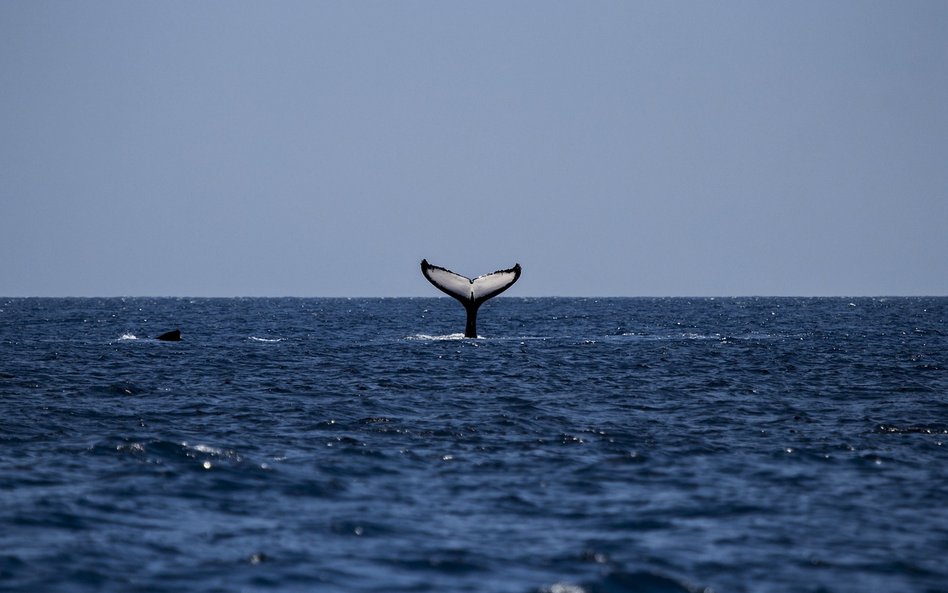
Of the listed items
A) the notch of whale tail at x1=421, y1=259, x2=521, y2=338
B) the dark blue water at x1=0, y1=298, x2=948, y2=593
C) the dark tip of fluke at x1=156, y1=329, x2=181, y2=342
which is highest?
the notch of whale tail at x1=421, y1=259, x2=521, y2=338

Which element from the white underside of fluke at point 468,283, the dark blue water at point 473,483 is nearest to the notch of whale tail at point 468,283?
the white underside of fluke at point 468,283

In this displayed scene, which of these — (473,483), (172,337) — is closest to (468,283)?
(172,337)

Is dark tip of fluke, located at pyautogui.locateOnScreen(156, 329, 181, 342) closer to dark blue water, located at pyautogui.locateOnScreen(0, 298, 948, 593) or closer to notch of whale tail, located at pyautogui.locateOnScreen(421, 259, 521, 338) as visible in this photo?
notch of whale tail, located at pyautogui.locateOnScreen(421, 259, 521, 338)

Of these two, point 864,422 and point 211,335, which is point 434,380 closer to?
point 864,422

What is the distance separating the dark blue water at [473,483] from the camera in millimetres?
9383

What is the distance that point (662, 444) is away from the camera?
16.1 m

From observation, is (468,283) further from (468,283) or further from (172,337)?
(172,337)

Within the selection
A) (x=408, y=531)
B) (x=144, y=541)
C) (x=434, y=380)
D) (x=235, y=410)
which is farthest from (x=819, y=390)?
(x=144, y=541)

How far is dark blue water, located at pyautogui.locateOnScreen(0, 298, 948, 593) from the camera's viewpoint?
9.38 meters

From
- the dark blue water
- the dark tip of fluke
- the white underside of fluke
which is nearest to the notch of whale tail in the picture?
the white underside of fluke

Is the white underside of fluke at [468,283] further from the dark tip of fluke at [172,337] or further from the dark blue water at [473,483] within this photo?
the dark tip of fluke at [172,337]

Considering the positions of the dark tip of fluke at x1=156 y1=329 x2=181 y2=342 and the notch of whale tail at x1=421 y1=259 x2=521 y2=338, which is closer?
the notch of whale tail at x1=421 y1=259 x2=521 y2=338

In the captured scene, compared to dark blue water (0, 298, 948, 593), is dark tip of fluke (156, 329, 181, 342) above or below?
above

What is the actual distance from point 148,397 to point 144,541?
12.5m
